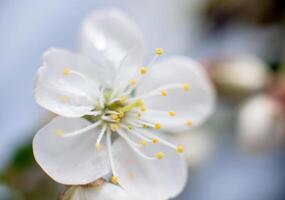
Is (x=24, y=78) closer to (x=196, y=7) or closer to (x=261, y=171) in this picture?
(x=196, y=7)

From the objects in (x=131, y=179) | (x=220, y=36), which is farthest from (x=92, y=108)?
(x=220, y=36)

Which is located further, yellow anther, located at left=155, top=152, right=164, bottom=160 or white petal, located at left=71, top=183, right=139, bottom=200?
yellow anther, located at left=155, top=152, right=164, bottom=160

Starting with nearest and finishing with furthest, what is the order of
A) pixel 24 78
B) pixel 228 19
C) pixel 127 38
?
pixel 127 38
pixel 24 78
pixel 228 19

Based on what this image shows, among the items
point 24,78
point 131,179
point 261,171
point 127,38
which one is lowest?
point 261,171

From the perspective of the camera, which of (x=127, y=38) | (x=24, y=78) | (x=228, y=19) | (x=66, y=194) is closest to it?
(x=66, y=194)

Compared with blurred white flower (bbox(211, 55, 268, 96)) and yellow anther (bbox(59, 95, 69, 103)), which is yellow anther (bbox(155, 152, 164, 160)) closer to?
yellow anther (bbox(59, 95, 69, 103))

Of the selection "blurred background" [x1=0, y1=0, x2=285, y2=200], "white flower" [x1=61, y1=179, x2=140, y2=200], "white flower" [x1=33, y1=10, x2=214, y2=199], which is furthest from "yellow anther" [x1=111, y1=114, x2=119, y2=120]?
"blurred background" [x1=0, y1=0, x2=285, y2=200]

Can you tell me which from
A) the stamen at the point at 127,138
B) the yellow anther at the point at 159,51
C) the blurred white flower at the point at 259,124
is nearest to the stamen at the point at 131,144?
the stamen at the point at 127,138
